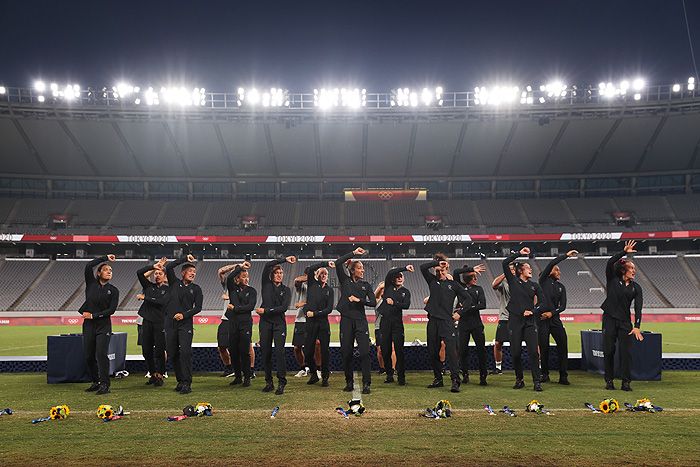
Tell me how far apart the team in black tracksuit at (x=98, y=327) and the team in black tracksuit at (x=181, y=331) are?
1.03 metres

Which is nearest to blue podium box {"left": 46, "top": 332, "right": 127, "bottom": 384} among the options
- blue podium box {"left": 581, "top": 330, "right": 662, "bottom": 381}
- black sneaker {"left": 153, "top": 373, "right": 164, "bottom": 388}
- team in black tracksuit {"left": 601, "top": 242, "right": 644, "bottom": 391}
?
black sneaker {"left": 153, "top": 373, "right": 164, "bottom": 388}

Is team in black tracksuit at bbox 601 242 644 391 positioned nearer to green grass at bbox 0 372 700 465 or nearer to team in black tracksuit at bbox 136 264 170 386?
green grass at bbox 0 372 700 465

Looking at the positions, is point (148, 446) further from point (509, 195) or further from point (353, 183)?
point (509, 195)

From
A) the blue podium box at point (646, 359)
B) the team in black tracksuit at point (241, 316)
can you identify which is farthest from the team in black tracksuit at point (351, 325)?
the blue podium box at point (646, 359)

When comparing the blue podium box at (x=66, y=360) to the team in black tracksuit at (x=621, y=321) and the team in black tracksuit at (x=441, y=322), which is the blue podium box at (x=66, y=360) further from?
the team in black tracksuit at (x=621, y=321)

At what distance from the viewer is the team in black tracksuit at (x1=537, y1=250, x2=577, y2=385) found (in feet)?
36.3

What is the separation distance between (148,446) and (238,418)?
1.73 metres

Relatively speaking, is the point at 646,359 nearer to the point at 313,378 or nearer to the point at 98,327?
the point at 313,378

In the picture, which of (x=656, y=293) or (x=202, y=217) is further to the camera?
(x=202, y=217)

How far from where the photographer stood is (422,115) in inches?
1754

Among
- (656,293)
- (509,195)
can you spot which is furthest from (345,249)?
(656,293)

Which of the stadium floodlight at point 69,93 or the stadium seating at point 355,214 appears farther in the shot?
the stadium seating at point 355,214

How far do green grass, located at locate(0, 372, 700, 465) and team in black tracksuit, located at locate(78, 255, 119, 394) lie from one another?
47 cm

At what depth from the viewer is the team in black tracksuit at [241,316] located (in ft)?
35.2
